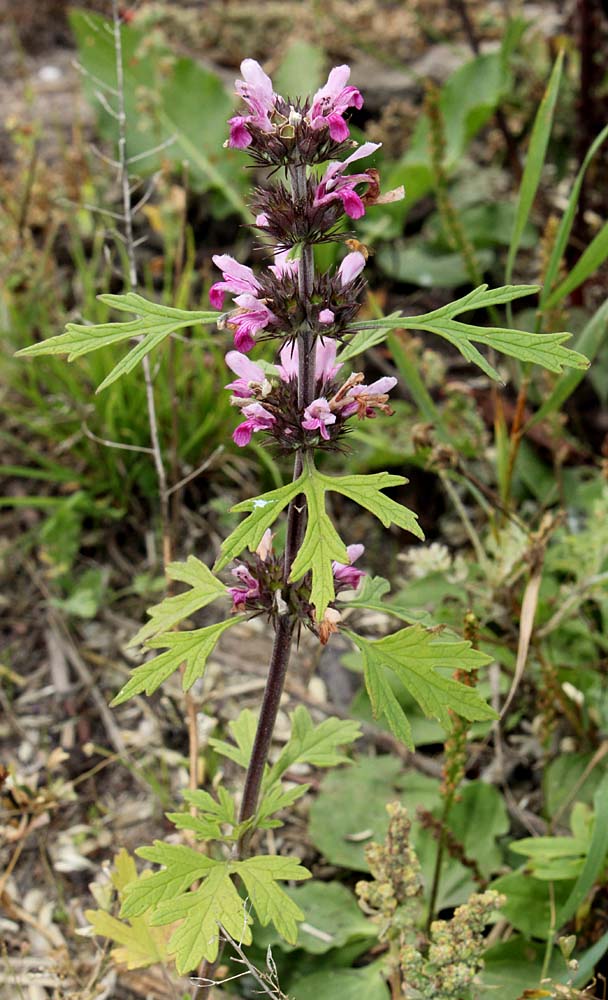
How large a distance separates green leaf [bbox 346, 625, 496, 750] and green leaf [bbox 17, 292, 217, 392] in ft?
1.64

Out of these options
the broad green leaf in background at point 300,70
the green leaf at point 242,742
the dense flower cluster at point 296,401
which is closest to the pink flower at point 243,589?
the dense flower cluster at point 296,401

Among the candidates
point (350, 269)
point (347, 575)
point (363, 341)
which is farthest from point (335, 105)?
point (347, 575)

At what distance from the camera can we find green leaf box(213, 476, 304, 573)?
1.18m

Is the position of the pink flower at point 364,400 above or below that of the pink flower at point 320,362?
below

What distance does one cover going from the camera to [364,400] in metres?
1.35

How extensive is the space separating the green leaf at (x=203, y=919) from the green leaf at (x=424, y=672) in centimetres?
37

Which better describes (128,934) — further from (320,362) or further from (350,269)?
(350,269)

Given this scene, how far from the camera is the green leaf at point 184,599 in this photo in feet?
4.70

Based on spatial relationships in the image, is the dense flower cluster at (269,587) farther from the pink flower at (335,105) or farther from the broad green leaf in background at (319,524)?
the pink flower at (335,105)

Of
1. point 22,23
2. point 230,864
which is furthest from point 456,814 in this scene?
point 22,23

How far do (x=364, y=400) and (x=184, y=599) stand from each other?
0.42 metres

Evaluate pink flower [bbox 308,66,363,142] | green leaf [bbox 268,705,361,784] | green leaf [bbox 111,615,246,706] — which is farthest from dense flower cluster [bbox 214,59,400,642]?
green leaf [bbox 268,705,361,784]

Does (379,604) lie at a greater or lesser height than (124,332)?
lesser

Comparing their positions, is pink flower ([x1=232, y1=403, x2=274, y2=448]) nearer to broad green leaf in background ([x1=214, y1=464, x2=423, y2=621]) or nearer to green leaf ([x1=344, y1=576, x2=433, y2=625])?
broad green leaf in background ([x1=214, y1=464, x2=423, y2=621])
